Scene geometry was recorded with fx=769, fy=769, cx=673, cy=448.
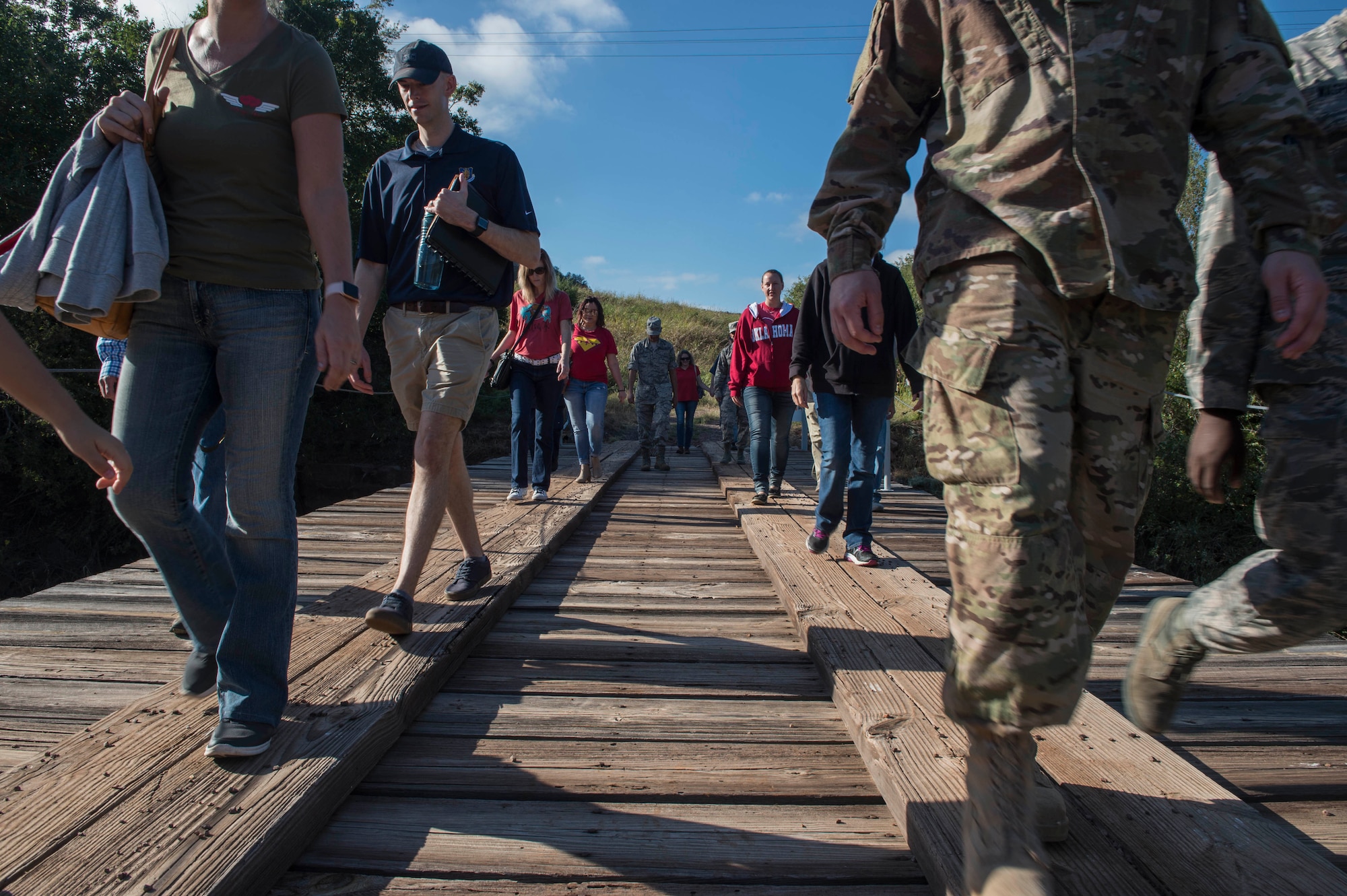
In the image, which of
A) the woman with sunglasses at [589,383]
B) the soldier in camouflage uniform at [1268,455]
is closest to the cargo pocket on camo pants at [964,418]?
the soldier in camouflage uniform at [1268,455]

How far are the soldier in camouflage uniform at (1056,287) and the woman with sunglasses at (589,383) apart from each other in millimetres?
6017

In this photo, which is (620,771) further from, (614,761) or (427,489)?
(427,489)

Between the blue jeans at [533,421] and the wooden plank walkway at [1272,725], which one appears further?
the blue jeans at [533,421]

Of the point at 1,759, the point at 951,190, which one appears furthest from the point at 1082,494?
the point at 1,759

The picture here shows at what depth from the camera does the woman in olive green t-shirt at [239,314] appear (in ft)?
6.12

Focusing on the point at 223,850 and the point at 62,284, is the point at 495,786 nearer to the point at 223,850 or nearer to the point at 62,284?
the point at 223,850

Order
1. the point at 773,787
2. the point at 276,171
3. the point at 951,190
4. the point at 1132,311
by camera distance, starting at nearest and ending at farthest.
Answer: the point at 1132,311, the point at 951,190, the point at 773,787, the point at 276,171

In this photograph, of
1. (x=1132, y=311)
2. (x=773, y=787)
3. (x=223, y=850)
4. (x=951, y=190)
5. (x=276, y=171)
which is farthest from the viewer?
(x=276, y=171)

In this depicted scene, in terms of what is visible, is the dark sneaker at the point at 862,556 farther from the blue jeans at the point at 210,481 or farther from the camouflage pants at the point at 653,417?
the camouflage pants at the point at 653,417

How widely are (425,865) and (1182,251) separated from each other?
75.7 inches

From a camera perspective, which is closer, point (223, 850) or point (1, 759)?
point (223, 850)

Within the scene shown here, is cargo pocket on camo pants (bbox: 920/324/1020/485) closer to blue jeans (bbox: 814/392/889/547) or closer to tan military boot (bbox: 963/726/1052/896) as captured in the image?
tan military boot (bbox: 963/726/1052/896)

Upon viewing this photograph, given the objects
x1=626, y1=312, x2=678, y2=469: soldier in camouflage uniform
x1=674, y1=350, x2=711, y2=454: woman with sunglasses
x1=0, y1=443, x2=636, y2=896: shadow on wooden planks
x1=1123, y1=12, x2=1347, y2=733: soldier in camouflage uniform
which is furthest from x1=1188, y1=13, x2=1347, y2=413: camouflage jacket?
x1=674, y1=350, x2=711, y2=454: woman with sunglasses

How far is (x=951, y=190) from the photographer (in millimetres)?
1594
